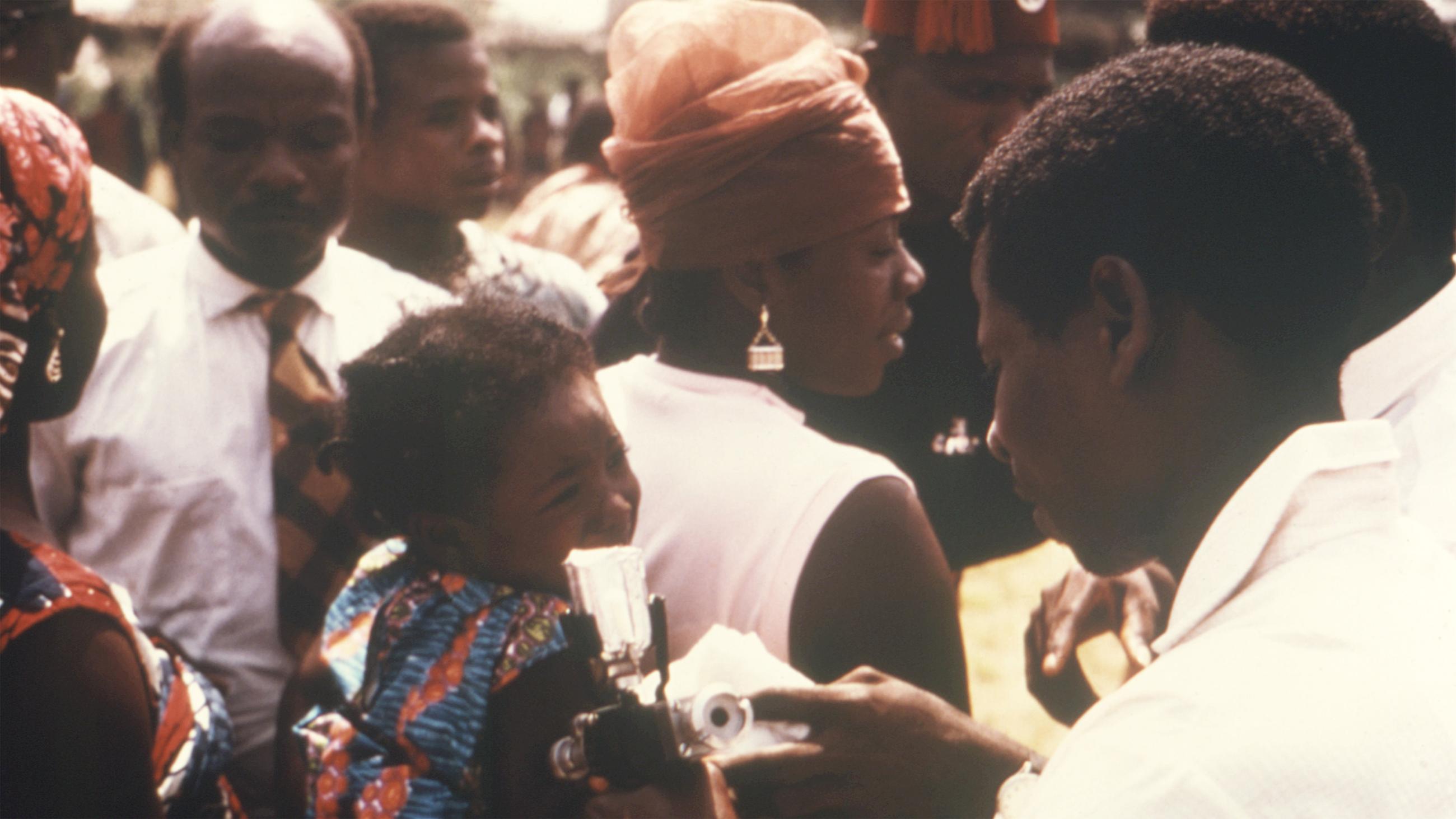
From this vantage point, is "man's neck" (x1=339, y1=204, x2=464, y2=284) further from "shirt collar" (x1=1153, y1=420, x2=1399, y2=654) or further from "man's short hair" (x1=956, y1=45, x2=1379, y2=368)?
"shirt collar" (x1=1153, y1=420, x2=1399, y2=654)

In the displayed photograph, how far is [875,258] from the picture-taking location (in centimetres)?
282

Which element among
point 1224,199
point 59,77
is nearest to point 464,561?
point 1224,199

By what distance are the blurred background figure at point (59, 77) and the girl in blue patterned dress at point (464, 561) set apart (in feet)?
6.98

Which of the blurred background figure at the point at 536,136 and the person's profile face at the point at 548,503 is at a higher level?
the person's profile face at the point at 548,503

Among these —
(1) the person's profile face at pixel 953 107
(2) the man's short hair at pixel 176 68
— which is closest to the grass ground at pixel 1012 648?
(1) the person's profile face at pixel 953 107

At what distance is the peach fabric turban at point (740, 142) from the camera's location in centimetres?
267

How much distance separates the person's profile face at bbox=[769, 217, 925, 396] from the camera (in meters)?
2.72

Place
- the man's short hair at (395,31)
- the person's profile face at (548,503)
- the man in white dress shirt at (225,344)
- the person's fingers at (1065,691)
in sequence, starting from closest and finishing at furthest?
the person's profile face at (548,503)
the man in white dress shirt at (225,344)
the person's fingers at (1065,691)
the man's short hair at (395,31)

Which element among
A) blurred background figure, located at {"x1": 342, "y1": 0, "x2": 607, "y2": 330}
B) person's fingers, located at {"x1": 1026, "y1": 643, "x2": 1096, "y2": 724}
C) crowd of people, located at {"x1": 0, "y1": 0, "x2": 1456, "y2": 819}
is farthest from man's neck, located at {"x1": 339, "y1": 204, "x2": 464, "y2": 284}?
person's fingers, located at {"x1": 1026, "y1": 643, "x2": 1096, "y2": 724}

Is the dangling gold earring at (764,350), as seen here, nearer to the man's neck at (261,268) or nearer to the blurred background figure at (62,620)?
the blurred background figure at (62,620)

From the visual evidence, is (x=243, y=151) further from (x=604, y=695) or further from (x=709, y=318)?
(x=604, y=695)

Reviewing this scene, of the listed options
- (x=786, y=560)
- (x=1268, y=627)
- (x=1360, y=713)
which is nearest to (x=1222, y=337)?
(x=1268, y=627)

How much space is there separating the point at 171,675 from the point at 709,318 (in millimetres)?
1184

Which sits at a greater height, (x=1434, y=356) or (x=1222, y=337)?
(x=1222, y=337)
